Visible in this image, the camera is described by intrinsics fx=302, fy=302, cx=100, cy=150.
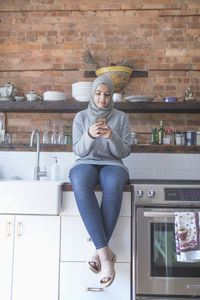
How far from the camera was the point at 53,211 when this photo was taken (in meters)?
1.98

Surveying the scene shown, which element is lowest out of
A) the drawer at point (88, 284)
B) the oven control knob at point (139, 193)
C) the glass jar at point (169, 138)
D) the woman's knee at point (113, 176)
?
the drawer at point (88, 284)

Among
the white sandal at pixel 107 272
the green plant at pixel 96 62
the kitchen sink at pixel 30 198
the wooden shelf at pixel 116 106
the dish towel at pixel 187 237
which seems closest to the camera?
the white sandal at pixel 107 272

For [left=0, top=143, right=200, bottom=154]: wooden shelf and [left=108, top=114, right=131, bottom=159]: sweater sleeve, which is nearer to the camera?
[left=108, top=114, right=131, bottom=159]: sweater sleeve

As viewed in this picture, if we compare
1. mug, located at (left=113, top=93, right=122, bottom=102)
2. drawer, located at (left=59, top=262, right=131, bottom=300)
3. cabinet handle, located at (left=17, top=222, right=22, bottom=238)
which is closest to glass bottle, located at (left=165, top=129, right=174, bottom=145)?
mug, located at (left=113, top=93, right=122, bottom=102)

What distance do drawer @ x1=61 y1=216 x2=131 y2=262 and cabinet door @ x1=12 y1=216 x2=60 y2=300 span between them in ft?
0.18

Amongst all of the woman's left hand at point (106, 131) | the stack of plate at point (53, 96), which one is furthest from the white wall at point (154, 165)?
the woman's left hand at point (106, 131)

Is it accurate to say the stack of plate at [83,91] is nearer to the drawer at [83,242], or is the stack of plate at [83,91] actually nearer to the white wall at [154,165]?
the white wall at [154,165]

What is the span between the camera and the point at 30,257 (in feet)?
6.61

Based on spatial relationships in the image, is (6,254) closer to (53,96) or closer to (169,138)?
(53,96)

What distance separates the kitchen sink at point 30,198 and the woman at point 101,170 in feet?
0.55

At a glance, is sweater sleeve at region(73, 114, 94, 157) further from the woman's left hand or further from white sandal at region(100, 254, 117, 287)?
white sandal at region(100, 254, 117, 287)

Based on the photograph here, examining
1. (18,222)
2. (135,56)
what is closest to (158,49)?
(135,56)

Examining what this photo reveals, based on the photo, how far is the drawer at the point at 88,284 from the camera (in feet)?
6.53

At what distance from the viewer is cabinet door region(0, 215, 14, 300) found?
6.59 feet
